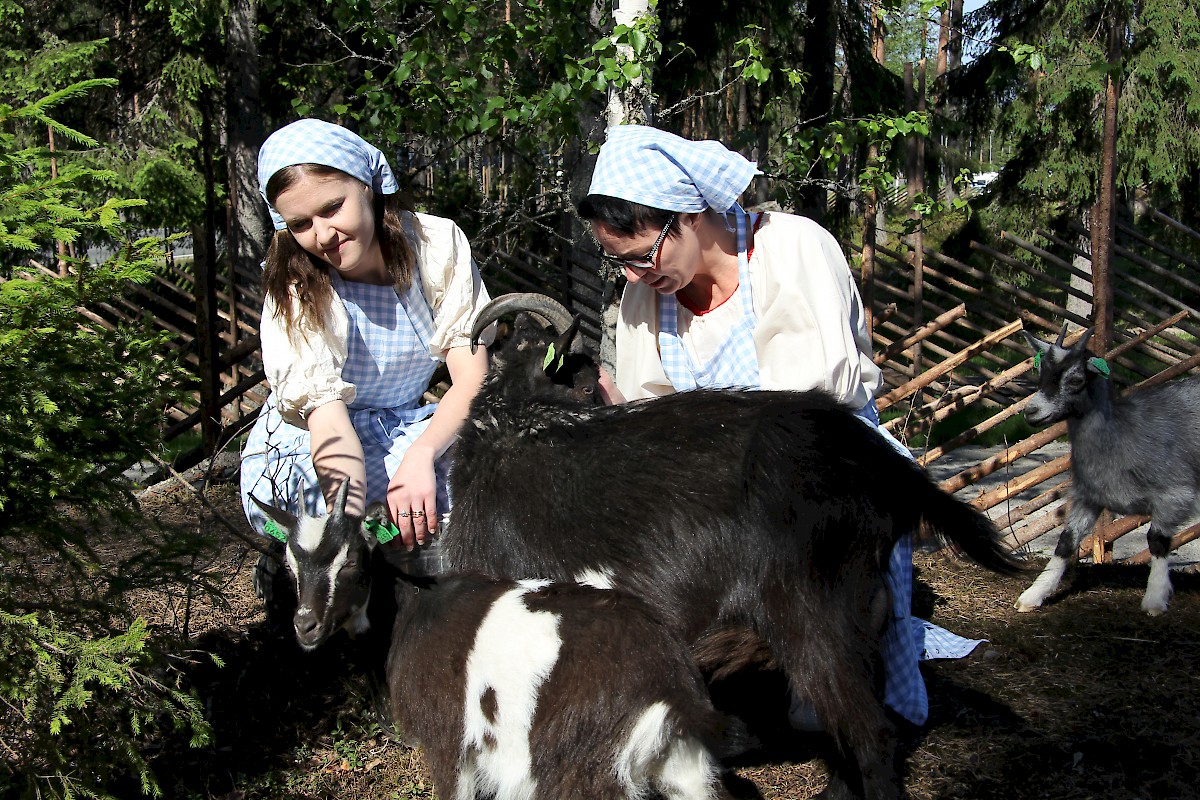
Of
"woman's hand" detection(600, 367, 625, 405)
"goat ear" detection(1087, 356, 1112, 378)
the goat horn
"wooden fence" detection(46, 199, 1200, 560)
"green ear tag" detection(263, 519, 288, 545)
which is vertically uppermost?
the goat horn

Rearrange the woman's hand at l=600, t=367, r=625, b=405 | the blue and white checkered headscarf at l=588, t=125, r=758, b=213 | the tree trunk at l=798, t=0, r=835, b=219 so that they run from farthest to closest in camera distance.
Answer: the tree trunk at l=798, t=0, r=835, b=219, the woman's hand at l=600, t=367, r=625, b=405, the blue and white checkered headscarf at l=588, t=125, r=758, b=213

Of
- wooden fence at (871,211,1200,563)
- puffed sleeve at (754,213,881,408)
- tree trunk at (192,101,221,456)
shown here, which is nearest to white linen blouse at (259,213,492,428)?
puffed sleeve at (754,213,881,408)

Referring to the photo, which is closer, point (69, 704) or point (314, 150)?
point (69, 704)

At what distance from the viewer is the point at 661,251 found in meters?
2.90

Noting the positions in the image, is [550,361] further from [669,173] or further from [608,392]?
[669,173]

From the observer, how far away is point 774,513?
2480mm

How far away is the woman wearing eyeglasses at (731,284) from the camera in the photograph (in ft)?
9.28

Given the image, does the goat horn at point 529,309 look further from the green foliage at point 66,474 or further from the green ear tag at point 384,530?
the green foliage at point 66,474

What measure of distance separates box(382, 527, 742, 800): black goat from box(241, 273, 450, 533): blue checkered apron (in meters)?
0.87

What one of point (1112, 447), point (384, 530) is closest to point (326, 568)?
point (384, 530)

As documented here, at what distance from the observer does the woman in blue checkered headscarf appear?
3.01 meters

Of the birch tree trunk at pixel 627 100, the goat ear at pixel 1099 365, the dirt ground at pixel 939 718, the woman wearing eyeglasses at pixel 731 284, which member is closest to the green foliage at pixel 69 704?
the dirt ground at pixel 939 718

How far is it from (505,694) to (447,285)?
5.30 ft

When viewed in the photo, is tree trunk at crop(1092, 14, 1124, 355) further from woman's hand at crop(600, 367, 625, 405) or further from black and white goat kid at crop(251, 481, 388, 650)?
black and white goat kid at crop(251, 481, 388, 650)
